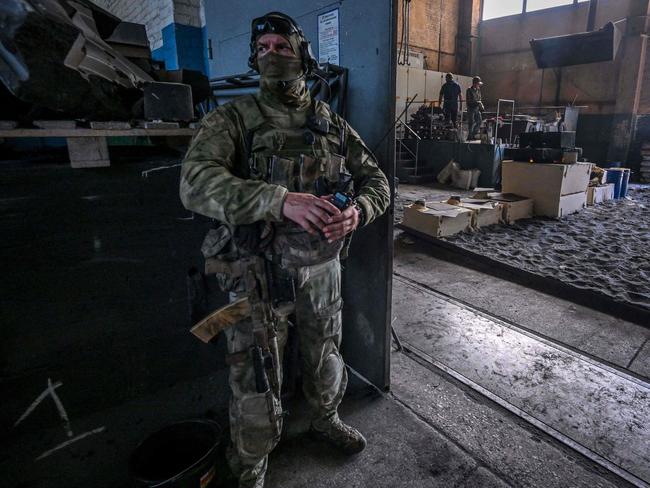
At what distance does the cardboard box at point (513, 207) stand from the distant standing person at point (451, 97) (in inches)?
208

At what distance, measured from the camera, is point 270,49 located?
1.53 meters

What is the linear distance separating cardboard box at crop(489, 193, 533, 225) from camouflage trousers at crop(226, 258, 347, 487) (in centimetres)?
486

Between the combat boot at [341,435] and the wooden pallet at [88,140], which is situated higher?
the wooden pallet at [88,140]

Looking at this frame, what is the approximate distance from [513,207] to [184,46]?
→ 5.22 meters

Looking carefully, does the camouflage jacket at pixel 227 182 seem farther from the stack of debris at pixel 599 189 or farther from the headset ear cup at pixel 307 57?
the stack of debris at pixel 599 189

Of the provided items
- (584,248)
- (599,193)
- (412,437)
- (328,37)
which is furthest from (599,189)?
(412,437)

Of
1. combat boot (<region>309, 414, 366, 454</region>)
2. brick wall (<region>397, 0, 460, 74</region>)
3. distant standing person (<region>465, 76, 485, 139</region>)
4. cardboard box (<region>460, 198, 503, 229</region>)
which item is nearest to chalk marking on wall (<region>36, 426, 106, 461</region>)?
combat boot (<region>309, 414, 366, 454</region>)

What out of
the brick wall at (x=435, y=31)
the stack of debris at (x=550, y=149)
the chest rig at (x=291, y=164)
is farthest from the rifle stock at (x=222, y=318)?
the brick wall at (x=435, y=31)

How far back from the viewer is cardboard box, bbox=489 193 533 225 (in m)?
5.82

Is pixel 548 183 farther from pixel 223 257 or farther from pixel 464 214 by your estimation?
pixel 223 257

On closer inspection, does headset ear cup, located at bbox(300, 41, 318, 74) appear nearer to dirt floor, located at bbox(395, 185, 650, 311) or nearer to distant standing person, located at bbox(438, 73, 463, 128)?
dirt floor, located at bbox(395, 185, 650, 311)

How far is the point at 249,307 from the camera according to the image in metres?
1.53

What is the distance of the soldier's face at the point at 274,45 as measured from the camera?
1521 mm

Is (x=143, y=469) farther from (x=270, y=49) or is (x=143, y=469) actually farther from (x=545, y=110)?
(x=545, y=110)
